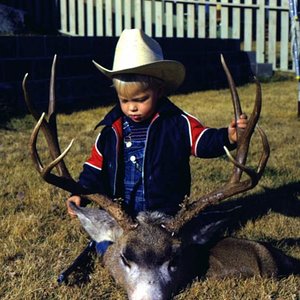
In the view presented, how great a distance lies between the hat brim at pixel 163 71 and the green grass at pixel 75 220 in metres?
1.24

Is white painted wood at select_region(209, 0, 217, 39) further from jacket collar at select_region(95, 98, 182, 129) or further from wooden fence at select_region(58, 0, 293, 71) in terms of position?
jacket collar at select_region(95, 98, 182, 129)

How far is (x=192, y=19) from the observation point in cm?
1479

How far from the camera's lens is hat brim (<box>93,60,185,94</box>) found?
173 inches

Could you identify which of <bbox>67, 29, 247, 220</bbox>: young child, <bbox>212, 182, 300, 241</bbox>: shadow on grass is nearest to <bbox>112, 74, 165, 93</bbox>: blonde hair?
<bbox>67, 29, 247, 220</bbox>: young child

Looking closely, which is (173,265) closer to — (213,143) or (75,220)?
(213,143)

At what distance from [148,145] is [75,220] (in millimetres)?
1131

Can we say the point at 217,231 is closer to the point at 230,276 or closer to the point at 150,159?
the point at 230,276

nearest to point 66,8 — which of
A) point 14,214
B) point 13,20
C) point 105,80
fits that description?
point 13,20

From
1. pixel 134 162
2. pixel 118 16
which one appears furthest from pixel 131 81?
pixel 118 16

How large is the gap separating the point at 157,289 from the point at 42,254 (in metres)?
1.24

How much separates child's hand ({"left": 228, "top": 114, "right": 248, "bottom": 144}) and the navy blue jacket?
0.90 ft

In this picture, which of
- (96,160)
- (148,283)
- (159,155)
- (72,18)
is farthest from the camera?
(72,18)

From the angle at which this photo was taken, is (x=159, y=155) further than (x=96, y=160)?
No

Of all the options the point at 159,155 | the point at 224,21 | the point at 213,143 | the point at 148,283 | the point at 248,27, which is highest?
the point at 224,21
